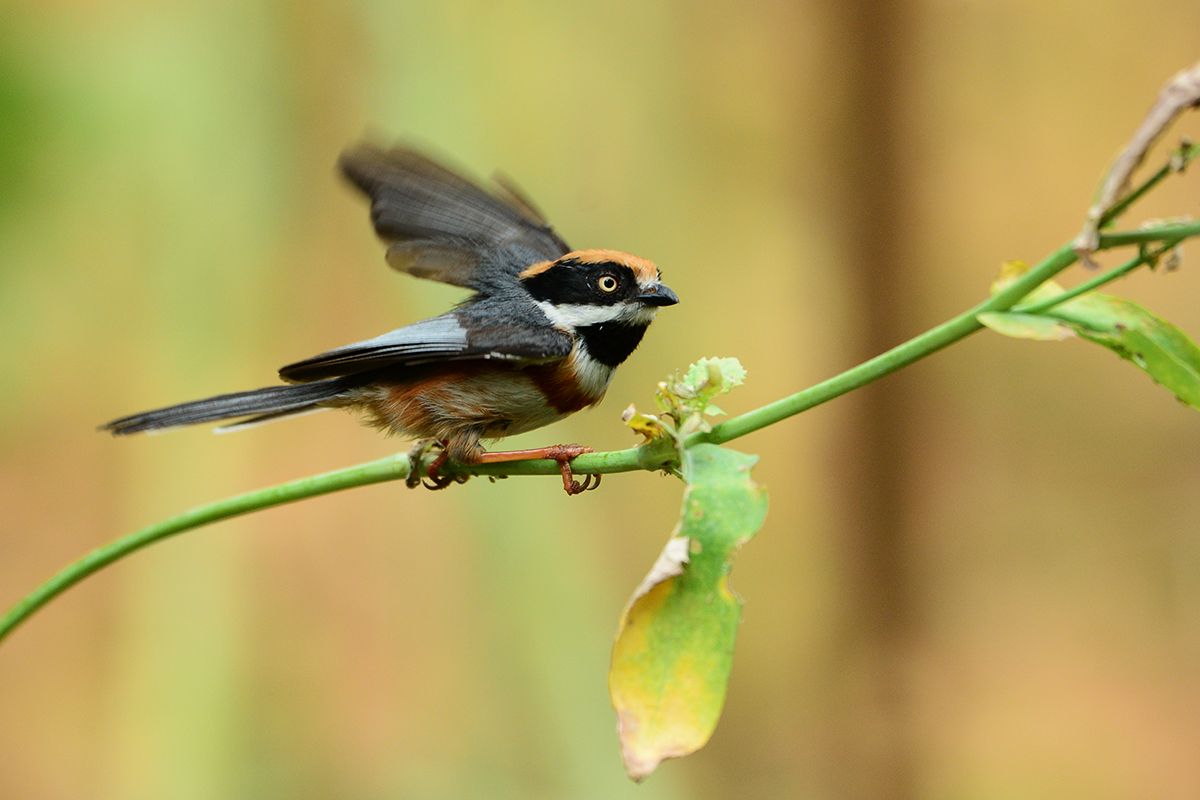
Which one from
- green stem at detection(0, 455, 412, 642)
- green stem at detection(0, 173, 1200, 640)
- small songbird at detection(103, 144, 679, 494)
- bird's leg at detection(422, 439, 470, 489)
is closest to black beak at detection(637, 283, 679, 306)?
small songbird at detection(103, 144, 679, 494)

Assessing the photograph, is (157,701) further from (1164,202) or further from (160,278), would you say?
(1164,202)

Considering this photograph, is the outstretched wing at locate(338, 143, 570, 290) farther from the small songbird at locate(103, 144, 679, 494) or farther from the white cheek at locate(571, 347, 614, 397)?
the white cheek at locate(571, 347, 614, 397)

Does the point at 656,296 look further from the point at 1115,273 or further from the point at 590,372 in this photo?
the point at 1115,273

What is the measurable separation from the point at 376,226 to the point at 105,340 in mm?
4558

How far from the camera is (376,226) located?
108 inches

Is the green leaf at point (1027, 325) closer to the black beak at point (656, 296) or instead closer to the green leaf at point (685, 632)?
the green leaf at point (685, 632)

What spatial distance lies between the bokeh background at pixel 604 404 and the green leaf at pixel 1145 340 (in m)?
4.15

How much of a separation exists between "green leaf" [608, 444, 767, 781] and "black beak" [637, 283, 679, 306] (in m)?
1.25

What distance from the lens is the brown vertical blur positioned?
596cm

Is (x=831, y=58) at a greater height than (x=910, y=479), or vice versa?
(x=831, y=58)

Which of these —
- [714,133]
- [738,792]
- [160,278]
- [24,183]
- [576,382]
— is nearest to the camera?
[576,382]

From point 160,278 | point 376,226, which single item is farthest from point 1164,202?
point 160,278

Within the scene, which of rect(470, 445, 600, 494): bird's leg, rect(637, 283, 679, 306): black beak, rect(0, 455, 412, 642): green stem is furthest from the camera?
rect(637, 283, 679, 306): black beak

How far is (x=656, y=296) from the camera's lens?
261cm
